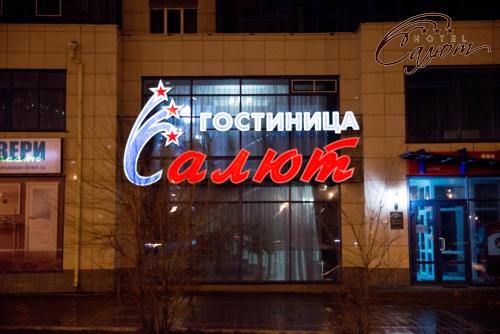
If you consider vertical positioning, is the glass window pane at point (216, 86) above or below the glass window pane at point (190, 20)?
below

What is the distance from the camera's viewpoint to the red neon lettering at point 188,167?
56.0ft

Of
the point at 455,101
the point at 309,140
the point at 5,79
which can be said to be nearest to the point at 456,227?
the point at 455,101

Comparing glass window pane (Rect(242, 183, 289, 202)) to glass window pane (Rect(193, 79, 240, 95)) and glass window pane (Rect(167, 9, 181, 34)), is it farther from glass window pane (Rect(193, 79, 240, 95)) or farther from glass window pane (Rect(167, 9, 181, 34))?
glass window pane (Rect(167, 9, 181, 34))

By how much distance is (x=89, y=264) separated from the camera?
1800 cm

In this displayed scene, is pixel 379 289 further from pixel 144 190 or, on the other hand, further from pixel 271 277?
pixel 144 190

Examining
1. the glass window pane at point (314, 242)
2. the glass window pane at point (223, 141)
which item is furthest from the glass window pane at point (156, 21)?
the glass window pane at point (314, 242)

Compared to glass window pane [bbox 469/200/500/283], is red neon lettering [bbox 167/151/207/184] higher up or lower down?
higher up

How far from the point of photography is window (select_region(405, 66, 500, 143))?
18.8m

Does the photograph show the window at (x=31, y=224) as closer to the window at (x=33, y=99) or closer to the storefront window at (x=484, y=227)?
the window at (x=33, y=99)

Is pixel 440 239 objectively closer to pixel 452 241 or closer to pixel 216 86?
pixel 452 241

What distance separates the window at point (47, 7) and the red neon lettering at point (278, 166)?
304 inches

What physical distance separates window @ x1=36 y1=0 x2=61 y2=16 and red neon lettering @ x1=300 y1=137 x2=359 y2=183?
28.9 feet

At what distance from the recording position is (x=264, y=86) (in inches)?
758

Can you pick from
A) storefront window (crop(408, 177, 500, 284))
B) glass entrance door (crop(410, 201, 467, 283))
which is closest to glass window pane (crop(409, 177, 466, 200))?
storefront window (crop(408, 177, 500, 284))
